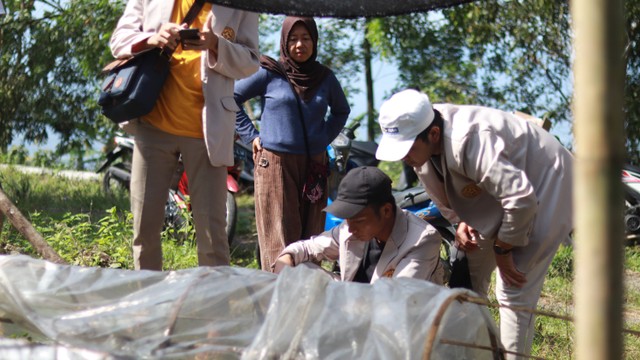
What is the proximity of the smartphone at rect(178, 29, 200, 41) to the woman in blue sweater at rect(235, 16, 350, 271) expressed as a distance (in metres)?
0.98

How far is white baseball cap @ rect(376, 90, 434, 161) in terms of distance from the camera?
145 inches

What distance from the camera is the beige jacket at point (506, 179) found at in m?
3.66

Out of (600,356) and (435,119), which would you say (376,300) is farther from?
(600,356)

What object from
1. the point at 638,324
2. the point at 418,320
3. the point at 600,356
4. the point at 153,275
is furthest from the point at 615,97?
the point at 638,324

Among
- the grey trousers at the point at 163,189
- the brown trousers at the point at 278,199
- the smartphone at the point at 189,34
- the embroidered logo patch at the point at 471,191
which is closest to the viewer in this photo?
the embroidered logo patch at the point at 471,191

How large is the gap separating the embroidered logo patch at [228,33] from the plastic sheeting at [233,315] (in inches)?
65.2

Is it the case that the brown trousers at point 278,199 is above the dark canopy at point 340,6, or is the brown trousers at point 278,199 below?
below

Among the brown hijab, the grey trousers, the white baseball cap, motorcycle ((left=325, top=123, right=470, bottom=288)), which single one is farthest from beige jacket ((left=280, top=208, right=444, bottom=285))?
motorcycle ((left=325, top=123, right=470, bottom=288))

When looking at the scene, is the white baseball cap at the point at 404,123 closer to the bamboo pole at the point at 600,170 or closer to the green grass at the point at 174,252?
the green grass at the point at 174,252

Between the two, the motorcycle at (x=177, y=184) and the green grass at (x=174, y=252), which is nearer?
the green grass at (x=174, y=252)

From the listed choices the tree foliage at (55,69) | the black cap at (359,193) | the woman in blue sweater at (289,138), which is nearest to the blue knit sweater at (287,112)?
the woman in blue sweater at (289,138)

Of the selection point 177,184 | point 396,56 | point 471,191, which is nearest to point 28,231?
point 471,191

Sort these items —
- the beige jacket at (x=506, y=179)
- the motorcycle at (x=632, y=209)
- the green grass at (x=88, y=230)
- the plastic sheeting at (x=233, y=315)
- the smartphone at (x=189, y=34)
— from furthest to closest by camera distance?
the motorcycle at (x=632, y=209) → the green grass at (x=88, y=230) → the smartphone at (x=189, y=34) → the beige jacket at (x=506, y=179) → the plastic sheeting at (x=233, y=315)

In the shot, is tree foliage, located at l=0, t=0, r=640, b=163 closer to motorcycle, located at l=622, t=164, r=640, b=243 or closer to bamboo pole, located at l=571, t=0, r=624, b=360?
motorcycle, located at l=622, t=164, r=640, b=243
